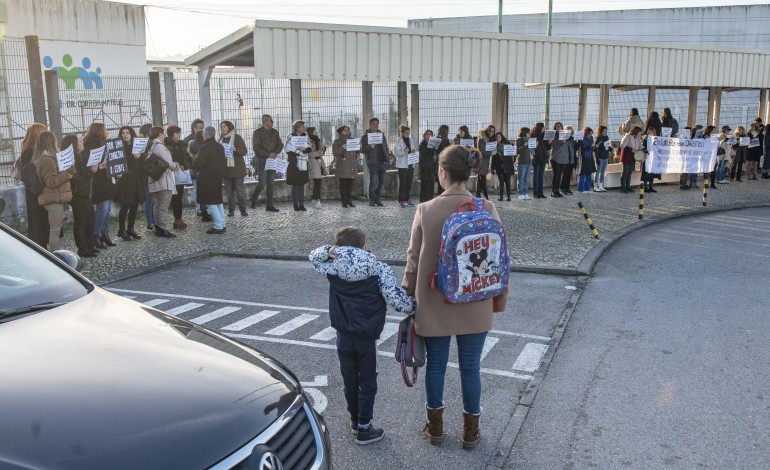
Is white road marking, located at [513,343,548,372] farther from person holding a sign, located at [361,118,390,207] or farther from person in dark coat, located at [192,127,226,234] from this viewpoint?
person holding a sign, located at [361,118,390,207]

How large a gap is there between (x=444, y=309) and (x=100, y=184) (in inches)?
312

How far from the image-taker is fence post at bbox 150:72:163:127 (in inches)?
542

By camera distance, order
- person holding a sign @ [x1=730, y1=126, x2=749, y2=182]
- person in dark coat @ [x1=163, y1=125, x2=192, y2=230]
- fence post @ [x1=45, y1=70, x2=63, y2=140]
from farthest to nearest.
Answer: person holding a sign @ [x1=730, y1=126, x2=749, y2=182]
person in dark coat @ [x1=163, y1=125, x2=192, y2=230]
fence post @ [x1=45, y1=70, x2=63, y2=140]

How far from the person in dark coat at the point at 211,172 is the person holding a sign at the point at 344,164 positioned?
11.5 feet

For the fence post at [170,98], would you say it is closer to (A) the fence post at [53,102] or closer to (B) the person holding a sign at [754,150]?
(A) the fence post at [53,102]

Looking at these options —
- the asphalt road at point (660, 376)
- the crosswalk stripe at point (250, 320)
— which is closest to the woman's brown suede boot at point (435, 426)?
A: the asphalt road at point (660, 376)

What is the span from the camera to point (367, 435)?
4.68 meters

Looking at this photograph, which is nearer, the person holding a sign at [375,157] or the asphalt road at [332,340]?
the asphalt road at [332,340]

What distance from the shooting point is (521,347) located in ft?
21.6

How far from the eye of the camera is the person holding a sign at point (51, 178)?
9.47m

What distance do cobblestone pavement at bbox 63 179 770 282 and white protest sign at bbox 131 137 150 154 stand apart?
1427mm

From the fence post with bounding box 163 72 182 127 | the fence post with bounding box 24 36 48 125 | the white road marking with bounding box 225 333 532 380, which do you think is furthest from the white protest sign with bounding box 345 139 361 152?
the white road marking with bounding box 225 333 532 380

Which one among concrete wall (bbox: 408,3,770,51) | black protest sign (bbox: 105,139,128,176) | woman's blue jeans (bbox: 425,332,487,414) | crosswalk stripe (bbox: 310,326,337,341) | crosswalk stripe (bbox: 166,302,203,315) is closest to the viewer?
woman's blue jeans (bbox: 425,332,487,414)

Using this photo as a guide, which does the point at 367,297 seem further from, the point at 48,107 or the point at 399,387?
the point at 48,107
